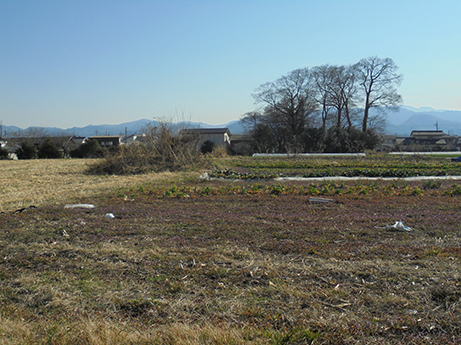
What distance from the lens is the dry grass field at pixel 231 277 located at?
114 inches

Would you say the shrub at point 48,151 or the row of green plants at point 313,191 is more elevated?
the shrub at point 48,151

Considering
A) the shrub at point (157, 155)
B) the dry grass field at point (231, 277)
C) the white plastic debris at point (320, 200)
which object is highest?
the shrub at point (157, 155)

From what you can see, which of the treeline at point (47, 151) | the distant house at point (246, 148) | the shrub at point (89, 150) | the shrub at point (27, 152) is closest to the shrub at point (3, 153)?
the treeline at point (47, 151)

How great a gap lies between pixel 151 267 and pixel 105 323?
4.39ft

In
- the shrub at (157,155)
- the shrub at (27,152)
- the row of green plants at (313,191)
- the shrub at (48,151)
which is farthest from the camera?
the shrub at (48,151)

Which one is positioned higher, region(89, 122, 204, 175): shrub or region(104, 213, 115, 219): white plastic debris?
region(89, 122, 204, 175): shrub

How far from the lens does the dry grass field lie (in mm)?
2908

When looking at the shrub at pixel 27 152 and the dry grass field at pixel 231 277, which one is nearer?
the dry grass field at pixel 231 277

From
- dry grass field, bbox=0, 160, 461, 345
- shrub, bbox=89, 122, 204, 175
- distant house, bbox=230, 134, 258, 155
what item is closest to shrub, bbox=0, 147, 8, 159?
distant house, bbox=230, 134, 258, 155

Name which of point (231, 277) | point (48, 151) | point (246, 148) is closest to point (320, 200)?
point (231, 277)

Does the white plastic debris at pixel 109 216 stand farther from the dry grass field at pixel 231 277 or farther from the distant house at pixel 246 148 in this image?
the distant house at pixel 246 148

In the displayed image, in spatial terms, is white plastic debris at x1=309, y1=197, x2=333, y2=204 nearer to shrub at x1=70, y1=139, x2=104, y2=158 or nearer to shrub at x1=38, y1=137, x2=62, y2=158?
shrub at x1=70, y1=139, x2=104, y2=158

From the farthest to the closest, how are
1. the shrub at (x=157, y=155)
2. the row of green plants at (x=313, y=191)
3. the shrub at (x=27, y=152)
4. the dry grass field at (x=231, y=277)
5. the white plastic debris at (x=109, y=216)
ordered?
the shrub at (x=27, y=152), the shrub at (x=157, y=155), the row of green plants at (x=313, y=191), the white plastic debris at (x=109, y=216), the dry grass field at (x=231, y=277)

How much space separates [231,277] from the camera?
4016 millimetres
